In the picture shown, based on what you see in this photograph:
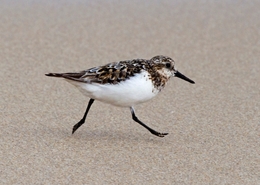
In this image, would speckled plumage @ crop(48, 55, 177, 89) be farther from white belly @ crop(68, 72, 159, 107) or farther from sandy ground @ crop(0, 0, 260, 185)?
sandy ground @ crop(0, 0, 260, 185)

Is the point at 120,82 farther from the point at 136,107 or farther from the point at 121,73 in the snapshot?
the point at 136,107

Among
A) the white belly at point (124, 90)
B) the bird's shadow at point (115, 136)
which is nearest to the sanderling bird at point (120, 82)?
the white belly at point (124, 90)

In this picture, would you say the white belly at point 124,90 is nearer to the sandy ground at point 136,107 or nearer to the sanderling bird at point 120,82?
the sanderling bird at point 120,82

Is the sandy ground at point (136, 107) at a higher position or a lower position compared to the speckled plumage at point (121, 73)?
lower

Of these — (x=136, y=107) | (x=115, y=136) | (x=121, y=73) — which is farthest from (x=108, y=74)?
(x=136, y=107)

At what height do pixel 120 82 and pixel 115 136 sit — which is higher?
pixel 120 82

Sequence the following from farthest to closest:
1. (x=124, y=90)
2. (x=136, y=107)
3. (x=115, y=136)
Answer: (x=136, y=107)
(x=115, y=136)
(x=124, y=90)
